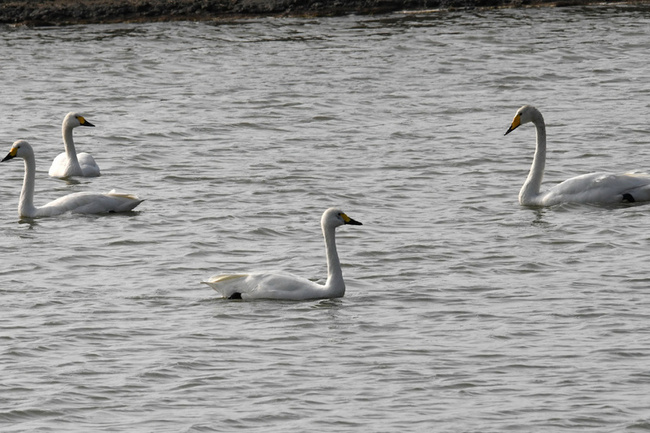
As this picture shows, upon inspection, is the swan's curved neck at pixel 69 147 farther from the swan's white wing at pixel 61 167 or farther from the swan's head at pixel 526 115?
the swan's head at pixel 526 115

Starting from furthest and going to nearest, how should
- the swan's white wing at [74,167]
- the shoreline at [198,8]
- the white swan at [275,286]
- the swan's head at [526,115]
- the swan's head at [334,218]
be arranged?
1. the shoreline at [198,8]
2. the swan's white wing at [74,167]
3. the swan's head at [526,115]
4. the swan's head at [334,218]
5. the white swan at [275,286]

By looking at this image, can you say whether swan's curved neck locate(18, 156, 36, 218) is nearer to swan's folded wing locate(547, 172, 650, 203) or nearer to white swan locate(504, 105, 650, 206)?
white swan locate(504, 105, 650, 206)

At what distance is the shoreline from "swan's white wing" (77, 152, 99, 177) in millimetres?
11002

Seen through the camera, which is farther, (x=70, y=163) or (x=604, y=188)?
(x=70, y=163)

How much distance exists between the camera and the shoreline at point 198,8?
27.9m

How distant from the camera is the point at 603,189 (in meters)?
14.6

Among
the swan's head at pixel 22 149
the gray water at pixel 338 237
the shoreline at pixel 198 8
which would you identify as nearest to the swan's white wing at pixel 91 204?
the gray water at pixel 338 237

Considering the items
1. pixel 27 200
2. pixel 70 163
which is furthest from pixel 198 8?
pixel 27 200

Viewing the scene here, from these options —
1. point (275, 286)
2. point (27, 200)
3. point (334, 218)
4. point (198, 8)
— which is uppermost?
point (334, 218)

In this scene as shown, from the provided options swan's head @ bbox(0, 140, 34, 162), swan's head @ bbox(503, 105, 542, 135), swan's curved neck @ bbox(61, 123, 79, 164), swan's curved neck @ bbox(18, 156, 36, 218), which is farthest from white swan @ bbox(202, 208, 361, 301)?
swan's curved neck @ bbox(61, 123, 79, 164)

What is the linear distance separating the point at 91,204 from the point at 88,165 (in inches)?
101

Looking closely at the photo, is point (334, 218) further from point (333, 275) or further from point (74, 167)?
point (74, 167)

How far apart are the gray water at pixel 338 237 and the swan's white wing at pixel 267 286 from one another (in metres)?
0.13

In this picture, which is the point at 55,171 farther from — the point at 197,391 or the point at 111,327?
the point at 197,391
